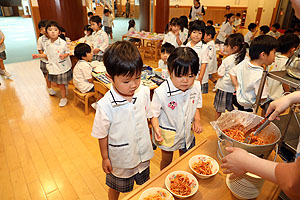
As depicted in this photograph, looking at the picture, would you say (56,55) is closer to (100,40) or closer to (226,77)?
(100,40)

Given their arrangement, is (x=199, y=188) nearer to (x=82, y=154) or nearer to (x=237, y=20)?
(x=82, y=154)

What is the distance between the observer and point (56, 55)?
3238mm

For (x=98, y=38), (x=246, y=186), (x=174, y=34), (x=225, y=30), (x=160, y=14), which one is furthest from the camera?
(x=160, y=14)

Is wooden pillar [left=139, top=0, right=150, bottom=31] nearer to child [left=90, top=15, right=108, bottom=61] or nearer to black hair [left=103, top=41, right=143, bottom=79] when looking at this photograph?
child [left=90, top=15, right=108, bottom=61]

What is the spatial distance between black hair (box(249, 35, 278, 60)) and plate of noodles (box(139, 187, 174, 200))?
170 centimetres

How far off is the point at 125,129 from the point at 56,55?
2.58m

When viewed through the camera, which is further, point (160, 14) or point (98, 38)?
point (160, 14)

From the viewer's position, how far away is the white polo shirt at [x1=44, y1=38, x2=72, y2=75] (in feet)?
10.5

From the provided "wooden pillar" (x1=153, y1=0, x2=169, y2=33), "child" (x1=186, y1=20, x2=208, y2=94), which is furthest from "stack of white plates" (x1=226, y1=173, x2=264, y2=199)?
"wooden pillar" (x1=153, y1=0, x2=169, y2=33)

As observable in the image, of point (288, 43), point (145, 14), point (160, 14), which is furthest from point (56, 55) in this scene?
point (145, 14)

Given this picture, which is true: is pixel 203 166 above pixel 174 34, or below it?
below

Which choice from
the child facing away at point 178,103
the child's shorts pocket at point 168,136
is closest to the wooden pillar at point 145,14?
the child facing away at point 178,103

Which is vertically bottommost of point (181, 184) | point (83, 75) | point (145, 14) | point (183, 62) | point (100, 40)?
point (83, 75)

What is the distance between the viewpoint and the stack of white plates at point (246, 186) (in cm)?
87
